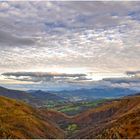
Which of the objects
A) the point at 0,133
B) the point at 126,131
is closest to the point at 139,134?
the point at 126,131

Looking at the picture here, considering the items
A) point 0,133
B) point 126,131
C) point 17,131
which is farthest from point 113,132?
point 17,131

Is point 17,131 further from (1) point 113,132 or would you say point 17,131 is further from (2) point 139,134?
(2) point 139,134

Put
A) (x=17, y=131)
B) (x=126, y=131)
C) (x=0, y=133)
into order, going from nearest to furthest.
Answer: (x=0, y=133), (x=126, y=131), (x=17, y=131)

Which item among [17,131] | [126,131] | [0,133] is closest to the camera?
[0,133]

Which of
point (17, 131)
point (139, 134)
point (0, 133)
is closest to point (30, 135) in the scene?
point (17, 131)

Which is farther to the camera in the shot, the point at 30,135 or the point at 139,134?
the point at 30,135

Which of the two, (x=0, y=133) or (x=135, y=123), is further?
(x=135, y=123)

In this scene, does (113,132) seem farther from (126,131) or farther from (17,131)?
(17,131)

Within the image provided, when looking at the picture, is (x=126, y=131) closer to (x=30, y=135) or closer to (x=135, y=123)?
(x=135, y=123)
